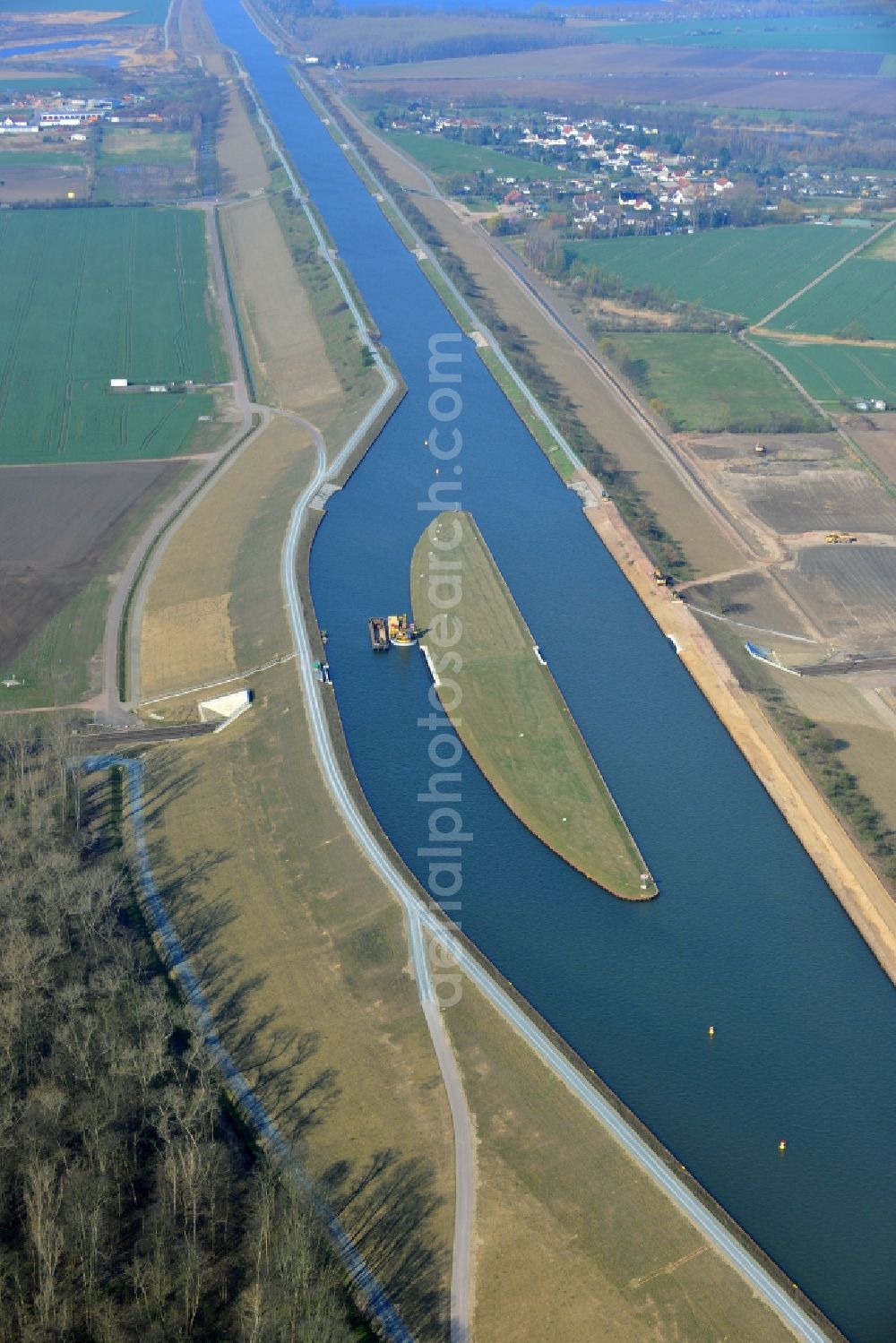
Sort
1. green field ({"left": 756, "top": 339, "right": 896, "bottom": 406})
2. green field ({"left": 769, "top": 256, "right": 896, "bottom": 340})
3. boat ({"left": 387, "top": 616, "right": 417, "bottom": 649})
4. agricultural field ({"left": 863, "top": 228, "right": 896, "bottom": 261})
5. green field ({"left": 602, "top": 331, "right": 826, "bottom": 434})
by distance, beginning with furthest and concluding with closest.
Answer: agricultural field ({"left": 863, "top": 228, "right": 896, "bottom": 261})
green field ({"left": 769, "top": 256, "right": 896, "bottom": 340})
green field ({"left": 756, "top": 339, "right": 896, "bottom": 406})
green field ({"left": 602, "top": 331, "right": 826, "bottom": 434})
boat ({"left": 387, "top": 616, "right": 417, "bottom": 649})

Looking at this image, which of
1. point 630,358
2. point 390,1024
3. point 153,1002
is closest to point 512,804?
point 390,1024

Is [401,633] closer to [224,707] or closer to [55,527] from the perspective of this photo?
[224,707]

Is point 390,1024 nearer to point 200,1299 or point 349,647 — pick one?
point 200,1299

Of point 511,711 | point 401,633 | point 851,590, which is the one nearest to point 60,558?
point 401,633

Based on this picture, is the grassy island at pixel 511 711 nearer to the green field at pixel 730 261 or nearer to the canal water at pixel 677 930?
the canal water at pixel 677 930

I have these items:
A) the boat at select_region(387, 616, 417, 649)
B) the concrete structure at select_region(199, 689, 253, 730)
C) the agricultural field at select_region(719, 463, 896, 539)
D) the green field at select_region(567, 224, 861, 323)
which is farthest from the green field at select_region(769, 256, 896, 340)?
the concrete structure at select_region(199, 689, 253, 730)

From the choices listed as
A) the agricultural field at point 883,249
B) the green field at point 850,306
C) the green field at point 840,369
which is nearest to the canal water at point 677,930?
the green field at point 840,369

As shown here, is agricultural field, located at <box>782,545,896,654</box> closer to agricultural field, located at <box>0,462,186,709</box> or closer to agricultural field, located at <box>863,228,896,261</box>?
agricultural field, located at <box>0,462,186,709</box>
